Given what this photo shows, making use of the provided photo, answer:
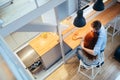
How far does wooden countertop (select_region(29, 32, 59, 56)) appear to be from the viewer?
3.42 meters

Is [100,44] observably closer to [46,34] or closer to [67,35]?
[67,35]

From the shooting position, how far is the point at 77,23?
8.80 ft

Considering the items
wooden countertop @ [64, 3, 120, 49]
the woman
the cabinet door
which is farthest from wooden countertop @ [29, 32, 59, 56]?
the woman

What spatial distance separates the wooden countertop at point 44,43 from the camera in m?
3.42

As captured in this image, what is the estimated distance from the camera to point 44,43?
3.48 metres

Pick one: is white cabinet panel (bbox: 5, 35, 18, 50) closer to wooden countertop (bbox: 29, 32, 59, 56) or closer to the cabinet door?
wooden countertop (bbox: 29, 32, 59, 56)

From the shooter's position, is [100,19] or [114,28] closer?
[100,19]

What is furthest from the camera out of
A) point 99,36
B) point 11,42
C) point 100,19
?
point 11,42

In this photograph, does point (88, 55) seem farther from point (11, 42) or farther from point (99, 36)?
point (11, 42)

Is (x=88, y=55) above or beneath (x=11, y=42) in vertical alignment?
beneath

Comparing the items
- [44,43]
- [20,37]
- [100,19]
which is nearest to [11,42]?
[20,37]

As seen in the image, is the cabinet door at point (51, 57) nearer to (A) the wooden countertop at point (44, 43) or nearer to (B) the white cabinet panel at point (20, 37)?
(A) the wooden countertop at point (44, 43)

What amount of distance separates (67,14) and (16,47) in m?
1.33

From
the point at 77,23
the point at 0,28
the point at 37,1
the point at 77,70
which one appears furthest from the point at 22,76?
the point at 77,70
